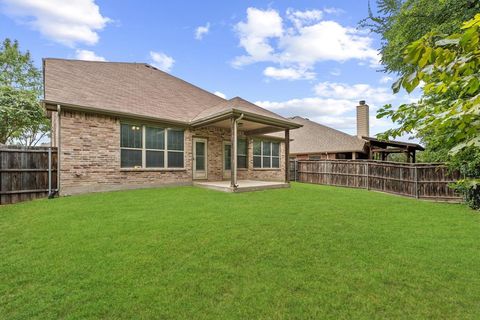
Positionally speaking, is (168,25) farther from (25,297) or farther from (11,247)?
(25,297)

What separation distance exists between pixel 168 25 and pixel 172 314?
1439 cm

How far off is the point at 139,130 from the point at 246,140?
20.3 feet

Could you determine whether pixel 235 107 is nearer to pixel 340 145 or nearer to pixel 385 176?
pixel 385 176

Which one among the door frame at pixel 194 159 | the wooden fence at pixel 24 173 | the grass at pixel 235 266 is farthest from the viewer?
the door frame at pixel 194 159

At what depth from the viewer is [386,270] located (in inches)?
123

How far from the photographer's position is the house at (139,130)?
8.62 meters

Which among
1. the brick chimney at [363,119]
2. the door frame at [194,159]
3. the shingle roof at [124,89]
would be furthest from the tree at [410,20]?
the brick chimney at [363,119]

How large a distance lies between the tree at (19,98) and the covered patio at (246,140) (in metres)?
10.7

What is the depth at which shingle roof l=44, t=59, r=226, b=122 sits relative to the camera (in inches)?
365

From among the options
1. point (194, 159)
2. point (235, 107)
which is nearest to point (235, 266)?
point (235, 107)

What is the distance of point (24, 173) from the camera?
26.0 feet

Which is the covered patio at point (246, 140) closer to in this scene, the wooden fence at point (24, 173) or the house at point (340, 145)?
the house at point (340, 145)

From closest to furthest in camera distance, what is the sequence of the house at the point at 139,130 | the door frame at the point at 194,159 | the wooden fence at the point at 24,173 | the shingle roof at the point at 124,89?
the wooden fence at the point at 24,173, the house at the point at 139,130, the shingle roof at the point at 124,89, the door frame at the point at 194,159

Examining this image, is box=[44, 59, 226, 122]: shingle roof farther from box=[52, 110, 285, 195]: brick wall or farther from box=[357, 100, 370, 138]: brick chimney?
box=[357, 100, 370, 138]: brick chimney
